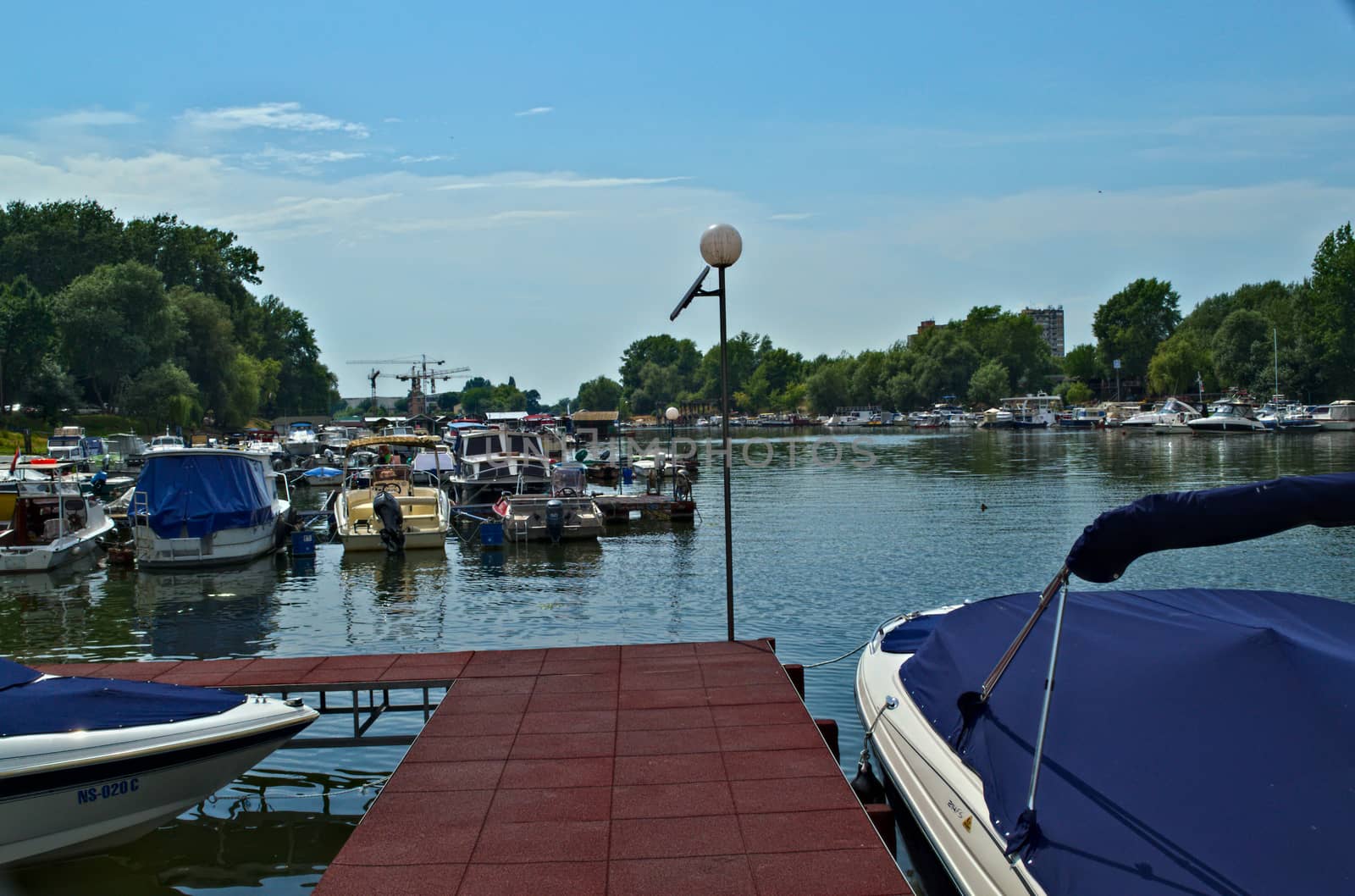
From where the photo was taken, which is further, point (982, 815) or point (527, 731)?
point (527, 731)

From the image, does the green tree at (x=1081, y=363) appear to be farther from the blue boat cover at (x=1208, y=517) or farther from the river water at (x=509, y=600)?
the blue boat cover at (x=1208, y=517)

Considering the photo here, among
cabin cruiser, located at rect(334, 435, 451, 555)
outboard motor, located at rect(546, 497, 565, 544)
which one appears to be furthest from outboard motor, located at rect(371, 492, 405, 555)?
outboard motor, located at rect(546, 497, 565, 544)

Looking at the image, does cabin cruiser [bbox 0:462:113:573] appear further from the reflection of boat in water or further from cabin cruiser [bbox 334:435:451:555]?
cabin cruiser [bbox 334:435:451:555]

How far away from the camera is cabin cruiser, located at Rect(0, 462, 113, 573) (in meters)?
28.0

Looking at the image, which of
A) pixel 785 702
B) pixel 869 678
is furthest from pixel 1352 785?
pixel 869 678

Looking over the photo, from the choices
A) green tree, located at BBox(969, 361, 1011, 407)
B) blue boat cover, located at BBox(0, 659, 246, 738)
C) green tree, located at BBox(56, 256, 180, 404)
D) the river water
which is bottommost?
the river water

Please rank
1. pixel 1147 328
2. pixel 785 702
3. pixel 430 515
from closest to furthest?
pixel 785 702 → pixel 430 515 → pixel 1147 328

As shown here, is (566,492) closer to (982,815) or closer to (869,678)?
(869,678)

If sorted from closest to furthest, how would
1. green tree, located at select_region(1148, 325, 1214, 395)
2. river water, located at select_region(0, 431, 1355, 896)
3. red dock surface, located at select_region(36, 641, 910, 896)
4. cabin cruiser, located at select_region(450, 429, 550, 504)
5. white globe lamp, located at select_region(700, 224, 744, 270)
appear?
1. red dock surface, located at select_region(36, 641, 910, 896)
2. river water, located at select_region(0, 431, 1355, 896)
3. white globe lamp, located at select_region(700, 224, 744, 270)
4. cabin cruiser, located at select_region(450, 429, 550, 504)
5. green tree, located at select_region(1148, 325, 1214, 395)

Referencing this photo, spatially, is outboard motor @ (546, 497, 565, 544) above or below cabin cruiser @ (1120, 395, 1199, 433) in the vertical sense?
below

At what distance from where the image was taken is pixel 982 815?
7219 mm

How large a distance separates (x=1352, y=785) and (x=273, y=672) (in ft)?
32.3

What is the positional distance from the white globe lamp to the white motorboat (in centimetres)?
628

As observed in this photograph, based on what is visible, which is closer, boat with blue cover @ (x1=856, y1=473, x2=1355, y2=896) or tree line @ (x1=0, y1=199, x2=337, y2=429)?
boat with blue cover @ (x1=856, y1=473, x2=1355, y2=896)
